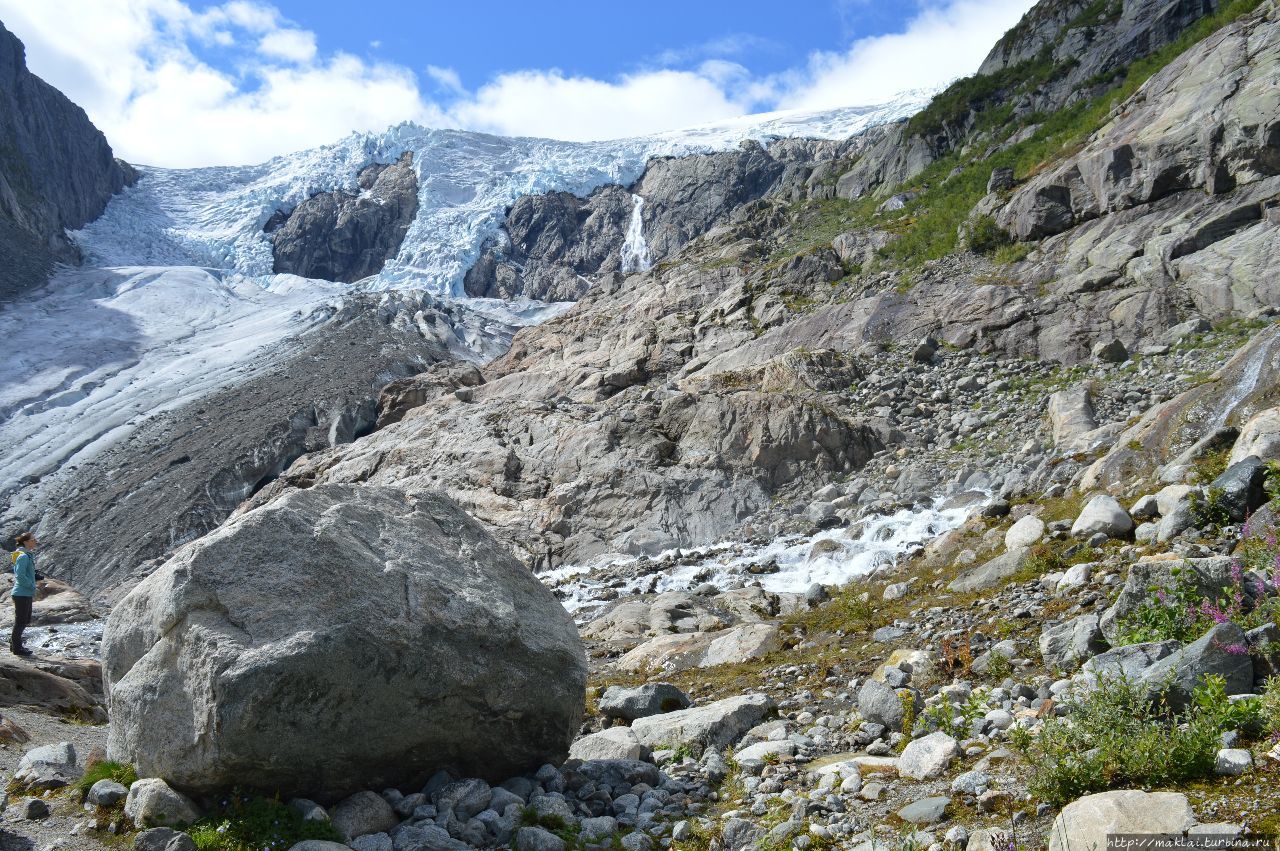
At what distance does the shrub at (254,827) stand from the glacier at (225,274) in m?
52.9

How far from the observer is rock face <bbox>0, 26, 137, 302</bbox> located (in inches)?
3275

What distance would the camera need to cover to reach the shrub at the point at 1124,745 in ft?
13.9

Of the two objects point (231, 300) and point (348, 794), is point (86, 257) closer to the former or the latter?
point (231, 300)

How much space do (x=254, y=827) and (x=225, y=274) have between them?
105m

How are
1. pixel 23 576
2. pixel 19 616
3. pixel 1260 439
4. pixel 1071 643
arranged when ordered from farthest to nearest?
pixel 23 576
pixel 19 616
pixel 1260 439
pixel 1071 643

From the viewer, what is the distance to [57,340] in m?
71.8

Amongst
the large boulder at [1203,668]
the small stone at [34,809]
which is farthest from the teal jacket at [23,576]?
the large boulder at [1203,668]

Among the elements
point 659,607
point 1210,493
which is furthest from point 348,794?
point 659,607

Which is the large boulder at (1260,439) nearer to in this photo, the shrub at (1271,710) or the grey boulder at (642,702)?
the shrub at (1271,710)

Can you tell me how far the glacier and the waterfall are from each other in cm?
43

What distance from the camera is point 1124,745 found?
14.5 ft

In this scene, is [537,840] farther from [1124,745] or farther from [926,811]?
[1124,745]

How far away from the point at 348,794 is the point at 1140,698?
4.88m

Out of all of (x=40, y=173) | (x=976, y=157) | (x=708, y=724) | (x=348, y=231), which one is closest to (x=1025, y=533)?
(x=708, y=724)
